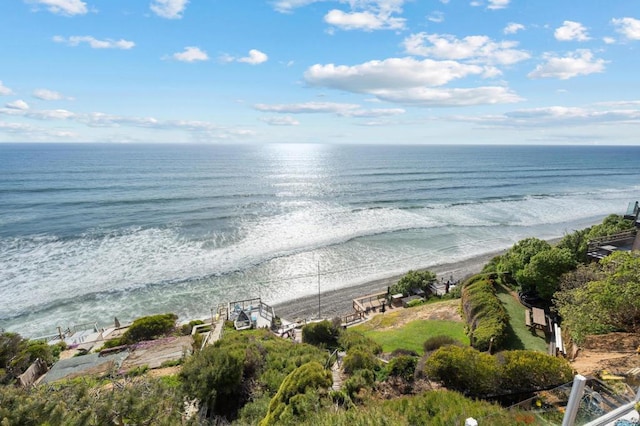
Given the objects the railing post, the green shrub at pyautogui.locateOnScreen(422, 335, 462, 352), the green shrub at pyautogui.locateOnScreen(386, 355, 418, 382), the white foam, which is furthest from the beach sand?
the railing post

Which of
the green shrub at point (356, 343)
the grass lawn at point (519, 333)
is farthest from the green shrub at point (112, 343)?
the grass lawn at point (519, 333)

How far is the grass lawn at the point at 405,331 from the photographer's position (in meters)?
16.8

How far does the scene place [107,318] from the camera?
24.6 metres

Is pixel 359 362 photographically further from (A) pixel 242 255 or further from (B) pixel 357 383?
(A) pixel 242 255

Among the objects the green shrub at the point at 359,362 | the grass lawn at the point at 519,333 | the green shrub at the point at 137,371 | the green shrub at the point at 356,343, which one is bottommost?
the green shrub at the point at 137,371

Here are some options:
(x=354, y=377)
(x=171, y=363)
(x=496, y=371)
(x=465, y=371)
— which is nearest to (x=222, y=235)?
(x=171, y=363)

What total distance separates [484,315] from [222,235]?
30.6 meters

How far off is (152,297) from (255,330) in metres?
11.6

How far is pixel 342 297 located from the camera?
28.0 metres

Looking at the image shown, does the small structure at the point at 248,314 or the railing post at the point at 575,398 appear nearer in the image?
the railing post at the point at 575,398

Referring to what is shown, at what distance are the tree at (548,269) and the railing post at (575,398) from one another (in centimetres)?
1517

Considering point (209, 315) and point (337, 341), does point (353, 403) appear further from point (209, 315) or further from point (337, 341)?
point (209, 315)

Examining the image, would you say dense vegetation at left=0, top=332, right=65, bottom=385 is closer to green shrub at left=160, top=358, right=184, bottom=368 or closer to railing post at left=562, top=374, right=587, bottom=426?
green shrub at left=160, top=358, right=184, bottom=368

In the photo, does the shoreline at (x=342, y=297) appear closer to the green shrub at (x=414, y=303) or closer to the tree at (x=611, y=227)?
the green shrub at (x=414, y=303)
